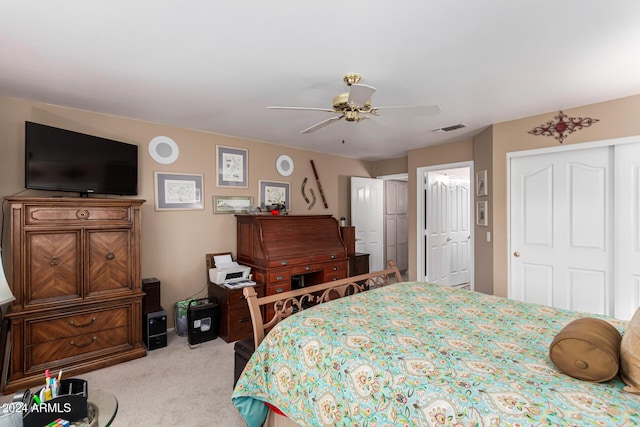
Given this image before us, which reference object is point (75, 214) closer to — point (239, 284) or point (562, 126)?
point (239, 284)

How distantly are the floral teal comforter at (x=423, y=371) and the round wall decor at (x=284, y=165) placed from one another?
9.67 ft

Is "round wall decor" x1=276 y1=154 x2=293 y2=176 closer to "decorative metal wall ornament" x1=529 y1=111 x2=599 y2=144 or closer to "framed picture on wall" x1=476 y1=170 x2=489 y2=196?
"framed picture on wall" x1=476 y1=170 x2=489 y2=196

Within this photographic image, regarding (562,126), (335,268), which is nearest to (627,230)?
(562,126)

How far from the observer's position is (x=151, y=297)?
10.6 ft

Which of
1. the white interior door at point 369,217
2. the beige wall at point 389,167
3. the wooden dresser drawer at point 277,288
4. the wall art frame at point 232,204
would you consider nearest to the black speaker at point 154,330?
the wooden dresser drawer at point 277,288

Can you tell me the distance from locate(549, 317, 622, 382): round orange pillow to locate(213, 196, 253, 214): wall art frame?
3.67 meters

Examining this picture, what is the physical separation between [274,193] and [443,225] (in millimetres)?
2960

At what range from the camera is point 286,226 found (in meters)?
3.98

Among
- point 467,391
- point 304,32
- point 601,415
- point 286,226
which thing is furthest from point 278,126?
point 601,415

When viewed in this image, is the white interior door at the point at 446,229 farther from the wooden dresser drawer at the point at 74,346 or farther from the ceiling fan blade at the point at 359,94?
the wooden dresser drawer at the point at 74,346

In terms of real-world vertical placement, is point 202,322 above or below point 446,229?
below

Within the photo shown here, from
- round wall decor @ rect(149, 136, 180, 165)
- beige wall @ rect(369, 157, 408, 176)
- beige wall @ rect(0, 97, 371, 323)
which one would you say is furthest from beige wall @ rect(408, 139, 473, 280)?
round wall decor @ rect(149, 136, 180, 165)

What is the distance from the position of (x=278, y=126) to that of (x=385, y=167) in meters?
2.92

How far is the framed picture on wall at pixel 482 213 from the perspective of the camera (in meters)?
3.82
